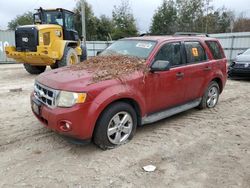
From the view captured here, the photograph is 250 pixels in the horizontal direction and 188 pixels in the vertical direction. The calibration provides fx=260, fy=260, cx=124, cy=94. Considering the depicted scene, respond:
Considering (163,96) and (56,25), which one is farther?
(56,25)

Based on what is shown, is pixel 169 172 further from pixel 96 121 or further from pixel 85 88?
pixel 85 88

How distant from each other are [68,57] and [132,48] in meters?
6.93

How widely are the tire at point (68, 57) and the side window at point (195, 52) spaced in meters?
6.92

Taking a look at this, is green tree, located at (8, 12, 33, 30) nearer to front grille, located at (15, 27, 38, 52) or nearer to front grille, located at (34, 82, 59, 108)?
front grille, located at (15, 27, 38, 52)

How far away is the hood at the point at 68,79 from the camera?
367 centimetres

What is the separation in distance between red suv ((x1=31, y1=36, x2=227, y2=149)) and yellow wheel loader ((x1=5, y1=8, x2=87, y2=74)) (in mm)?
5801

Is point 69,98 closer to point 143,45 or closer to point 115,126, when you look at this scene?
point 115,126

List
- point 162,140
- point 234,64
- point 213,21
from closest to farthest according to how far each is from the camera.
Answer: point 162,140 → point 234,64 → point 213,21

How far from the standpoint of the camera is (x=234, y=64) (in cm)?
1084

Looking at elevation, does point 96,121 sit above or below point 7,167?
above

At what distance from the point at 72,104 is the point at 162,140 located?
174 cm

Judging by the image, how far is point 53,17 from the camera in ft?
39.5

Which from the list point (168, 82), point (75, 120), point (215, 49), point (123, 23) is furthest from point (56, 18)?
point (123, 23)

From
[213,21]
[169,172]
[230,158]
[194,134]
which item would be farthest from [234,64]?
[213,21]
